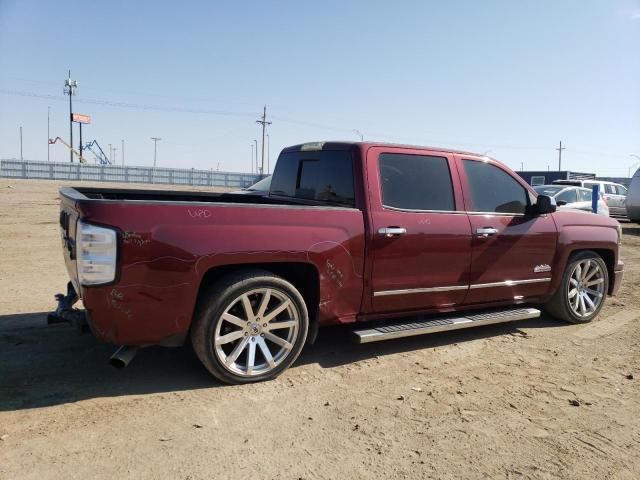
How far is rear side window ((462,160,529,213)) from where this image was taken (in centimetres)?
487

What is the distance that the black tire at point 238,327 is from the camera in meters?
3.52

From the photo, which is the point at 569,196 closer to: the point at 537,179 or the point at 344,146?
the point at 344,146

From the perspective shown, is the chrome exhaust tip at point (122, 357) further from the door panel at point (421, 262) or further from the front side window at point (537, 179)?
the front side window at point (537, 179)

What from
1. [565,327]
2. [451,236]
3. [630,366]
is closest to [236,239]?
[451,236]

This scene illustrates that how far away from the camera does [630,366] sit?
4.42 m

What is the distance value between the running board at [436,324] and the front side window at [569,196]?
10.3m

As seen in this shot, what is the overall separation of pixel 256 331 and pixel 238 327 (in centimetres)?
14

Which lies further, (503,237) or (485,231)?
(503,237)

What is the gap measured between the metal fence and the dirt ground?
36607 mm

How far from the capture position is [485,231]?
473 centimetres

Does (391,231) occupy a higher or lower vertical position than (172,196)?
lower

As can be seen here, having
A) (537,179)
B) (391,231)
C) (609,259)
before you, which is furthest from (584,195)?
(537,179)

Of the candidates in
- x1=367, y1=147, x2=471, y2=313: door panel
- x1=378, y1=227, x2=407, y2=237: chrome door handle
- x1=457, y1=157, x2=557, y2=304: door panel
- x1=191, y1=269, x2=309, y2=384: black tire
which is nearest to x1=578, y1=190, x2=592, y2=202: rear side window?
x1=457, y1=157, x2=557, y2=304: door panel

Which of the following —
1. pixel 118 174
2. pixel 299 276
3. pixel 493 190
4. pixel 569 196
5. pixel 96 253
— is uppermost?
pixel 118 174
